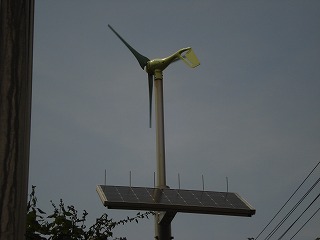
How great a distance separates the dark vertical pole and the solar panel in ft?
35.4

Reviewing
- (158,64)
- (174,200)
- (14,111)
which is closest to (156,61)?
(158,64)

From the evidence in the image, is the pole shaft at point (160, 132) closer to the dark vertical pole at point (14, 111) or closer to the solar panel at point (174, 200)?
the solar panel at point (174, 200)

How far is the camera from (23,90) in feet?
3.97

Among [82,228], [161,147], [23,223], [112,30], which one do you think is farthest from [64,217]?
[112,30]

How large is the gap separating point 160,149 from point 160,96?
2.45 meters

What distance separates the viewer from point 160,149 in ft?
58.8

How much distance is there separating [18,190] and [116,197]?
11.4m

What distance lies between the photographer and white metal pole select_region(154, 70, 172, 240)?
44.0 feet

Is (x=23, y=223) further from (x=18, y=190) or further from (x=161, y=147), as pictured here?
(x=161, y=147)

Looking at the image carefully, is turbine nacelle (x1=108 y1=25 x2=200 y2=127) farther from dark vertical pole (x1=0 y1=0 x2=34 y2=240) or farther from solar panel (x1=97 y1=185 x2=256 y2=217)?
dark vertical pole (x1=0 y1=0 x2=34 y2=240)

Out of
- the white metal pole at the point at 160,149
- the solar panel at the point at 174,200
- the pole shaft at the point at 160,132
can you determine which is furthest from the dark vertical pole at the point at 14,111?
the pole shaft at the point at 160,132

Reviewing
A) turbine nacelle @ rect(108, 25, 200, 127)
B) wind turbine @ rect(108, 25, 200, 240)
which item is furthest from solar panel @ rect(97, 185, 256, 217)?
turbine nacelle @ rect(108, 25, 200, 127)

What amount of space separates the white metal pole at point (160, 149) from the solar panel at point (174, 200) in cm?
74

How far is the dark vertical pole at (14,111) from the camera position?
1.14m
